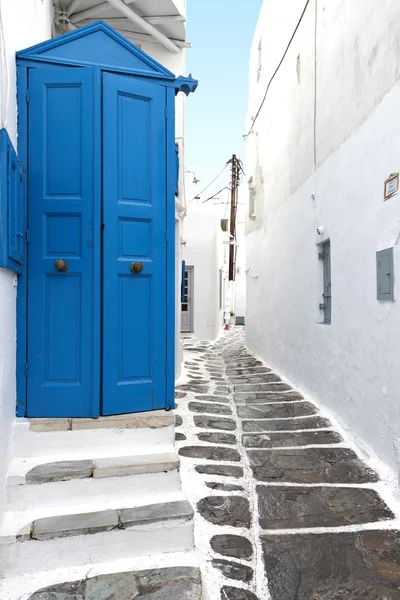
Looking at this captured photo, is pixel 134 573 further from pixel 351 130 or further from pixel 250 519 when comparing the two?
pixel 351 130

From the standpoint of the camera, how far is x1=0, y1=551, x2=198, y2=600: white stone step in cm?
219

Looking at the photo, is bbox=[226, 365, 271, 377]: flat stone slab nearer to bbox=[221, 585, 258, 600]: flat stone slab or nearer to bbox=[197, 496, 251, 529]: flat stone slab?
bbox=[197, 496, 251, 529]: flat stone slab

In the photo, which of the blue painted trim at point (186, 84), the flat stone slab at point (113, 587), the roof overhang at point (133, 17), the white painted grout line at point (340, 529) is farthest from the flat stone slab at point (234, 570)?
the roof overhang at point (133, 17)

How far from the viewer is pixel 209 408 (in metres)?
4.98

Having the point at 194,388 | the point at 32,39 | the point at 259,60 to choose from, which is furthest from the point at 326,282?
the point at 259,60

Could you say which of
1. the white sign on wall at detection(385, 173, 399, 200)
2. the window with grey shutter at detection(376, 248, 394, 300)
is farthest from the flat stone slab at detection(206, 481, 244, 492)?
the white sign on wall at detection(385, 173, 399, 200)

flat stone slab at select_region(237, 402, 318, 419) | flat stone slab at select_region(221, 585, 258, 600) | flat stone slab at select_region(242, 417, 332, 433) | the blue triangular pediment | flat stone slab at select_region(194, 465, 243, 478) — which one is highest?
the blue triangular pediment

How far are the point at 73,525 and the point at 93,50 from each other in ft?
9.88

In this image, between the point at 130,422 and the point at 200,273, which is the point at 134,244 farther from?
the point at 200,273

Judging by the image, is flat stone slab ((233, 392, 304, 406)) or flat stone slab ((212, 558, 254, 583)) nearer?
flat stone slab ((212, 558, 254, 583))

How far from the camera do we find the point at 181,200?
6.62m

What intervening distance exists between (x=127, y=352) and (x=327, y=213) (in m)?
2.86

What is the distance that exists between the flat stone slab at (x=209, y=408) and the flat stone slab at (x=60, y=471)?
2224 mm

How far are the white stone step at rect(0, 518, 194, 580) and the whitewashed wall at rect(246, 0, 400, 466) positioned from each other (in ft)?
5.64
